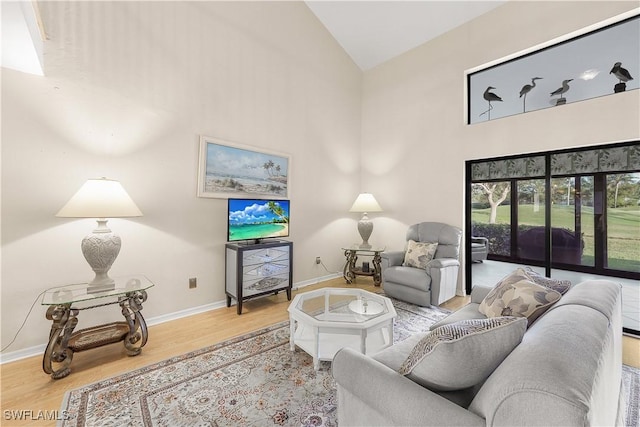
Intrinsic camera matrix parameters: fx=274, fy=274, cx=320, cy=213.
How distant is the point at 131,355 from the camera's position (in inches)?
85.7

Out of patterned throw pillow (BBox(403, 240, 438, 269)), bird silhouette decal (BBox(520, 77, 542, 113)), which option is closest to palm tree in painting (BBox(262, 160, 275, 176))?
patterned throw pillow (BBox(403, 240, 438, 269))

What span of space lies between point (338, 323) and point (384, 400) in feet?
3.17

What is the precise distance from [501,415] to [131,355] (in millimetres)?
2526

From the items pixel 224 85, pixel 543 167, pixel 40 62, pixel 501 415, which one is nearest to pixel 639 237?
pixel 543 167

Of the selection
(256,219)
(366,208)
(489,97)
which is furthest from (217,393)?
(489,97)

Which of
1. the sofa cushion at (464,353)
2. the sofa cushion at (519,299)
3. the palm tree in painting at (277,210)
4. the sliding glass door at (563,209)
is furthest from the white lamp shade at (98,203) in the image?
the sliding glass door at (563,209)

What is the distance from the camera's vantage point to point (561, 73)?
3.08 meters

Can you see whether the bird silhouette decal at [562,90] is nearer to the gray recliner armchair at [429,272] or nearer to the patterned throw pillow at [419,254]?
the gray recliner armchair at [429,272]

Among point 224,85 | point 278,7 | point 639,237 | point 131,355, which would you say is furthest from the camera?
point 278,7

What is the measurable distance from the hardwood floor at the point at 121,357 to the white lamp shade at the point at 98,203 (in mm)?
1128

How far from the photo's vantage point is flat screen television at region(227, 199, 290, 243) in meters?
3.13

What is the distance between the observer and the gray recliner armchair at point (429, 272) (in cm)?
317

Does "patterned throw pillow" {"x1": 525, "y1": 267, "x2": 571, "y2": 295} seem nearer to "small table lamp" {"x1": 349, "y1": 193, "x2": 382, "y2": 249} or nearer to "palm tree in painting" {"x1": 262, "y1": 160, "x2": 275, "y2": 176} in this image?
"small table lamp" {"x1": 349, "y1": 193, "x2": 382, "y2": 249}

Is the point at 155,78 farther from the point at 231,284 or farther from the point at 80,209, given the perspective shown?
the point at 231,284
